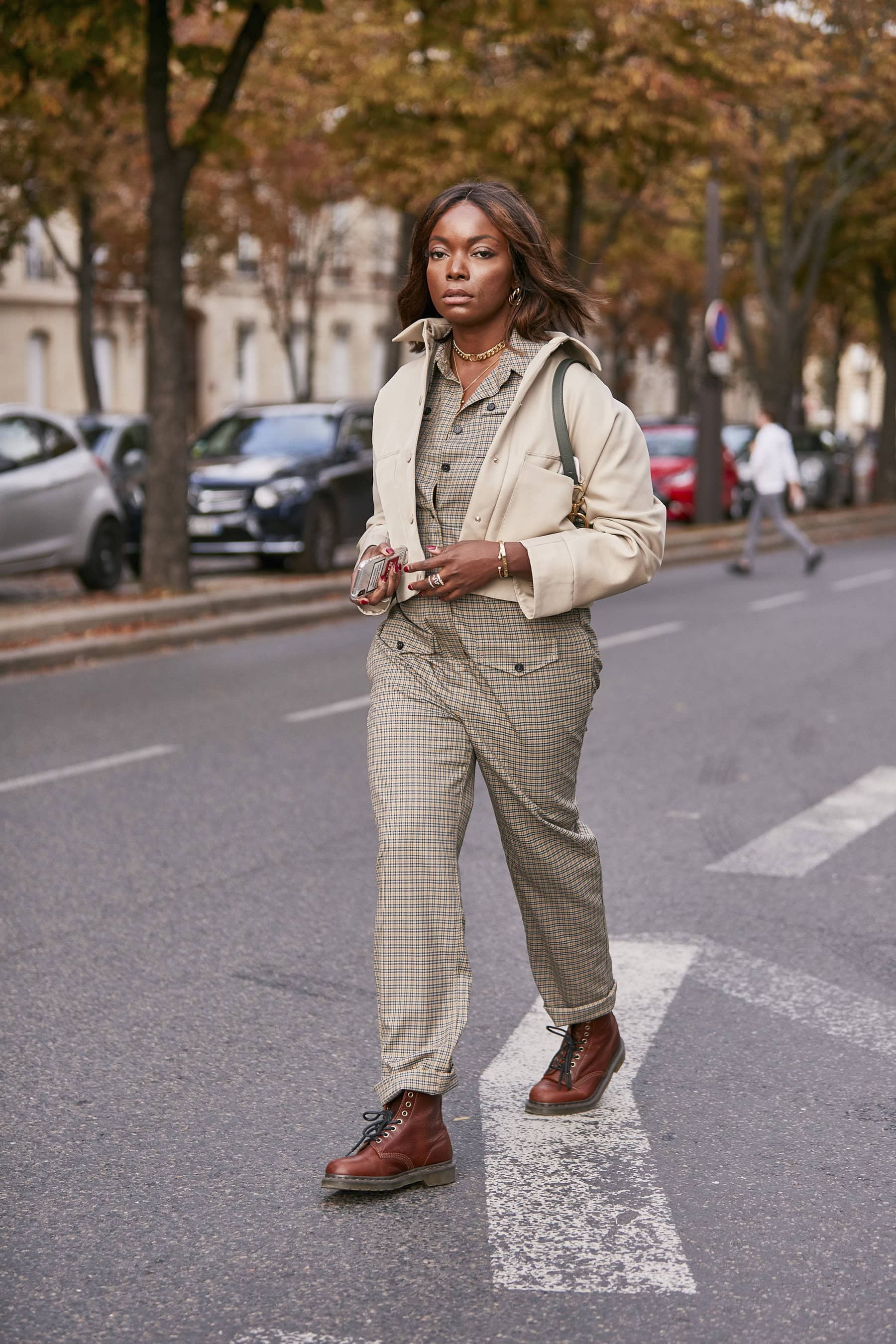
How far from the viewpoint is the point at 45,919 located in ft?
18.7

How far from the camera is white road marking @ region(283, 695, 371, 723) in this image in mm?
9828

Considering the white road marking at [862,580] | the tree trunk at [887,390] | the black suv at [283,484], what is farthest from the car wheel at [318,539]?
the tree trunk at [887,390]

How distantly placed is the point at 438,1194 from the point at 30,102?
1395 centimetres

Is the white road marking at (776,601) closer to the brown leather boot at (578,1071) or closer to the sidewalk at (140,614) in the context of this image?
the sidewalk at (140,614)

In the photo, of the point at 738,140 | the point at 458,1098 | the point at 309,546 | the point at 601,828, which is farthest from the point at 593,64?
the point at 458,1098

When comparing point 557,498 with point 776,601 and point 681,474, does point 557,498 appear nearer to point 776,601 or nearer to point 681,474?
point 776,601

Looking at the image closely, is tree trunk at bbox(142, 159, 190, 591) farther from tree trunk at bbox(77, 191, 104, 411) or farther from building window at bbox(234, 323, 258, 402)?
building window at bbox(234, 323, 258, 402)

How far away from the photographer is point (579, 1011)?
397cm

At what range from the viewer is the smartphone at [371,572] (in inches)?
140

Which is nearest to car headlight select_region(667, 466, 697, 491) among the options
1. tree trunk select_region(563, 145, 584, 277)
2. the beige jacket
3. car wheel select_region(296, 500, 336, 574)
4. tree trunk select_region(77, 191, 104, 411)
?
tree trunk select_region(563, 145, 584, 277)

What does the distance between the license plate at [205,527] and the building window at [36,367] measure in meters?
25.9

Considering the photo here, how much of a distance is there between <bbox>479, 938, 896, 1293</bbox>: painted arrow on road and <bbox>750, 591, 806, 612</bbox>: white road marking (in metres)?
11.1

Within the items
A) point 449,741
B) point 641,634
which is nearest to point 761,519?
point 641,634

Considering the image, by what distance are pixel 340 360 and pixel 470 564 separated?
51.0 metres
